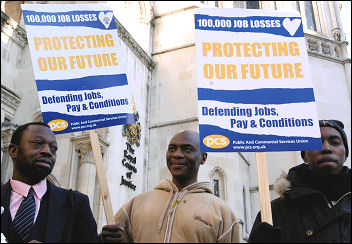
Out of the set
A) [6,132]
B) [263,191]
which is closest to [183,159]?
[263,191]

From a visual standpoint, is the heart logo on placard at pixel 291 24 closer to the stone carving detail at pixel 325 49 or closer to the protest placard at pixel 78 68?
the protest placard at pixel 78 68

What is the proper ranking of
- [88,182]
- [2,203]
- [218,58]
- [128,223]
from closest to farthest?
[2,203], [128,223], [218,58], [88,182]

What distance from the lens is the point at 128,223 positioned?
2.77 metres

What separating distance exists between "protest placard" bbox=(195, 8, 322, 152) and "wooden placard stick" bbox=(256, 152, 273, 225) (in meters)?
0.17

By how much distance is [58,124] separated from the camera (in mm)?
3600

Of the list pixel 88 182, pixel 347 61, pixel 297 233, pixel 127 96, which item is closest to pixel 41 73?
pixel 127 96

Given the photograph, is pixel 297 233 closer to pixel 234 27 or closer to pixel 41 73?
pixel 234 27

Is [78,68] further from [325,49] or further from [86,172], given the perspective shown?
[325,49]

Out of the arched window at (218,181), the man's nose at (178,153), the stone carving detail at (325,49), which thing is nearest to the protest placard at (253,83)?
the man's nose at (178,153)

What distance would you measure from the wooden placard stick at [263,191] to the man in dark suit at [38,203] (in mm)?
1221

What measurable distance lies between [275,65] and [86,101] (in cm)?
187

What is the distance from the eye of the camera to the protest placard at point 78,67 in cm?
366

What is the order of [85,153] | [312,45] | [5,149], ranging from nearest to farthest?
[5,149]
[85,153]
[312,45]

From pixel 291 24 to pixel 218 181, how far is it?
10.3m
